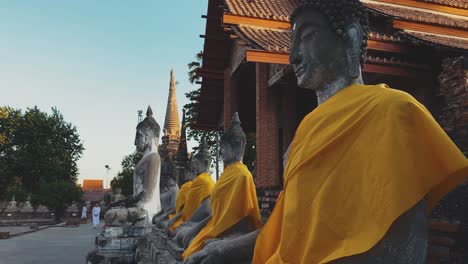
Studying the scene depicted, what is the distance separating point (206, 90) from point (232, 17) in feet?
18.8

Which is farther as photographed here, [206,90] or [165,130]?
[165,130]

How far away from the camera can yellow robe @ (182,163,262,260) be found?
3018 mm

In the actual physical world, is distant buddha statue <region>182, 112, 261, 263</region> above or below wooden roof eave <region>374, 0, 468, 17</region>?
below

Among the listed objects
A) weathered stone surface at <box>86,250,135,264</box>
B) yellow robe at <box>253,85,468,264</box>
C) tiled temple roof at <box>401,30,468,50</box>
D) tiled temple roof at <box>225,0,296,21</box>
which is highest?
tiled temple roof at <box>225,0,296,21</box>

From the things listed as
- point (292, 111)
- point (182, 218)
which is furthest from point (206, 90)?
point (182, 218)

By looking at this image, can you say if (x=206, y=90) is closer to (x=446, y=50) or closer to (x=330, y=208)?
(x=446, y=50)

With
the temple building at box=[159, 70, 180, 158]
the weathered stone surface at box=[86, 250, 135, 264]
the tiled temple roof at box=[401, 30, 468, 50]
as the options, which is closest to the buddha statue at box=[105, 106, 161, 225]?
the weathered stone surface at box=[86, 250, 135, 264]

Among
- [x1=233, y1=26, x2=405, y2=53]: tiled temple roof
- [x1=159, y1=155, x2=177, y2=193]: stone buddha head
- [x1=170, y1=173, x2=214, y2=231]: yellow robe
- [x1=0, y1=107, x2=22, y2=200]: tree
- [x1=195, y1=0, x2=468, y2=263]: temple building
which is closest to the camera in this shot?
[x1=195, y1=0, x2=468, y2=263]: temple building

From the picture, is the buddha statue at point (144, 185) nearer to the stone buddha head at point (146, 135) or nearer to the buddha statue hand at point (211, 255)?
the stone buddha head at point (146, 135)

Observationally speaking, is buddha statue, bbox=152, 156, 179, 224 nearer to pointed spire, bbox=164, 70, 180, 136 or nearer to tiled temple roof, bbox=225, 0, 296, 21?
tiled temple roof, bbox=225, 0, 296, 21

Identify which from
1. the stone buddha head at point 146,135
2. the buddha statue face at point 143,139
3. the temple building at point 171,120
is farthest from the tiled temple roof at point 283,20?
the temple building at point 171,120

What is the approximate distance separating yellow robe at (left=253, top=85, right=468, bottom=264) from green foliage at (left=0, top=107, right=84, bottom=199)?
34.3 meters

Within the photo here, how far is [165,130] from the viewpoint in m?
31.5

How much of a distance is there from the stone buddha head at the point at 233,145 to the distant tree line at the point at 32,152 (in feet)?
101
